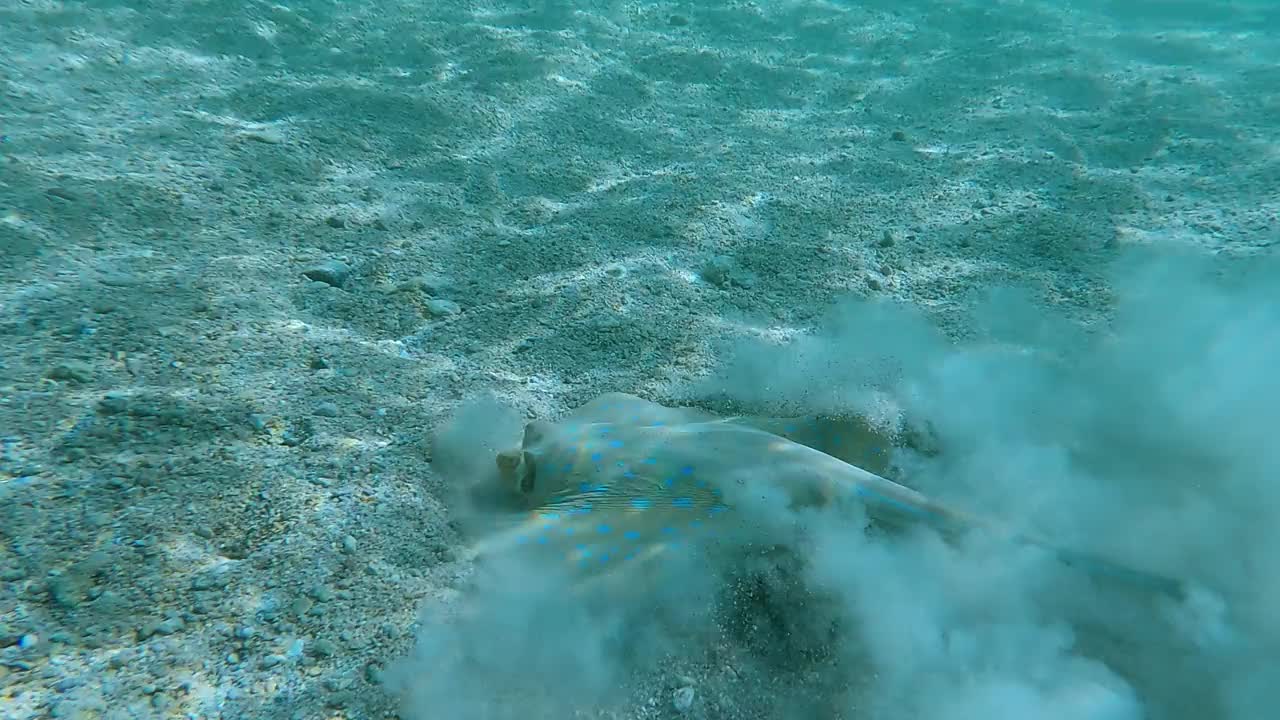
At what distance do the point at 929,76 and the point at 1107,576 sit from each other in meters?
7.86

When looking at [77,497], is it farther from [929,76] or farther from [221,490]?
[929,76]

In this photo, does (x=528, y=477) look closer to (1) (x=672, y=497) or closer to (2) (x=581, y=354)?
(1) (x=672, y=497)

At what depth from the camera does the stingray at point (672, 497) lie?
2914 mm

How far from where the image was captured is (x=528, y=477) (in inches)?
126

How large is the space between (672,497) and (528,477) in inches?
27.5

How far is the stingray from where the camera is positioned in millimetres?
2914

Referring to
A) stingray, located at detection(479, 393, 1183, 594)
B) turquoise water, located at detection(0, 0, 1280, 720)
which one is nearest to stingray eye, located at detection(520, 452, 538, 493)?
stingray, located at detection(479, 393, 1183, 594)

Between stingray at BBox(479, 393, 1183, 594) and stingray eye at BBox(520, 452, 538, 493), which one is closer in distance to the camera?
stingray at BBox(479, 393, 1183, 594)

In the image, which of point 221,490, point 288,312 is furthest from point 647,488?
point 288,312

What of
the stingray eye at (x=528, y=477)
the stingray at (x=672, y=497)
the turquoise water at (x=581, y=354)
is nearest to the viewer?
the turquoise water at (x=581, y=354)

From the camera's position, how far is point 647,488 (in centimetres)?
313

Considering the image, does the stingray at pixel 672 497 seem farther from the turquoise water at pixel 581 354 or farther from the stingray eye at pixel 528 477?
the turquoise water at pixel 581 354

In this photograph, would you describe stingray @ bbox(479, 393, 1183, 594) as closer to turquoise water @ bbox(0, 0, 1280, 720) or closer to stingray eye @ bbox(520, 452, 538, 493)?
stingray eye @ bbox(520, 452, 538, 493)

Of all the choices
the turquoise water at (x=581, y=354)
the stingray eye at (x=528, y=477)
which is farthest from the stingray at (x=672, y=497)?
the turquoise water at (x=581, y=354)
